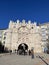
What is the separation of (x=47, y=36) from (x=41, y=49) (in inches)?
222

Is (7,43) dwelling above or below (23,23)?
below

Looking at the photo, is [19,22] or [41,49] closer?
[41,49]

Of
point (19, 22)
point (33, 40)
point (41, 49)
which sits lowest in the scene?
point (41, 49)

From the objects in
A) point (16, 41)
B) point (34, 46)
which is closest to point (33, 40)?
point (34, 46)

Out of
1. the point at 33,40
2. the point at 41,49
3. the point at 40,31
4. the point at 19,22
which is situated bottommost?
the point at 41,49

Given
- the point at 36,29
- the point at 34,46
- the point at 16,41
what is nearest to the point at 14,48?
the point at 16,41

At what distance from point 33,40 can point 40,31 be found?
4.10 m

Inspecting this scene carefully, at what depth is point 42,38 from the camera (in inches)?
1987

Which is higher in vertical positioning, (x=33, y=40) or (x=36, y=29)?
(x=36, y=29)

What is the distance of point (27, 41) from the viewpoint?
49.5 metres

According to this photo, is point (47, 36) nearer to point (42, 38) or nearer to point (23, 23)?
point (42, 38)

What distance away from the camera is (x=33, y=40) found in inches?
1930

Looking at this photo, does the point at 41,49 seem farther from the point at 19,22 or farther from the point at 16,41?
the point at 19,22

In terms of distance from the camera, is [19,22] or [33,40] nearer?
[33,40]
